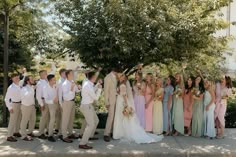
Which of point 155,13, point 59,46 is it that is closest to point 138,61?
point 155,13

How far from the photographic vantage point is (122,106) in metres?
10.1

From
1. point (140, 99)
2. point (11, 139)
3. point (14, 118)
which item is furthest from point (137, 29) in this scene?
point (11, 139)

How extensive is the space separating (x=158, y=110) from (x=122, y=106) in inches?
45.0

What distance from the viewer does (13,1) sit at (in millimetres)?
12047

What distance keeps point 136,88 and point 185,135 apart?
1856 mm

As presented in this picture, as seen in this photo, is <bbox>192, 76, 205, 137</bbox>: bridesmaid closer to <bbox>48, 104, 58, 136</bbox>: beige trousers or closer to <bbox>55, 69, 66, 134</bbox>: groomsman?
<bbox>55, 69, 66, 134</bbox>: groomsman

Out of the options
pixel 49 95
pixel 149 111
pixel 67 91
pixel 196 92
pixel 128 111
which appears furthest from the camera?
pixel 149 111

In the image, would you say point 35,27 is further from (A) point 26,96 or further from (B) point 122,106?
(B) point 122,106

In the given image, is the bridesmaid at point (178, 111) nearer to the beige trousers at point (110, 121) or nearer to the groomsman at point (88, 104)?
the beige trousers at point (110, 121)

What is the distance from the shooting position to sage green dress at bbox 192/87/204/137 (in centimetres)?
1055

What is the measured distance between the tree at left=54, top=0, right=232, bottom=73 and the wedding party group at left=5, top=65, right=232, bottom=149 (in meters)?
1.31

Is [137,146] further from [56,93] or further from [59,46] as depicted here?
[59,46]

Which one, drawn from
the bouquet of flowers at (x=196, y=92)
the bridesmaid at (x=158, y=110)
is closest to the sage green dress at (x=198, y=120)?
the bouquet of flowers at (x=196, y=92)

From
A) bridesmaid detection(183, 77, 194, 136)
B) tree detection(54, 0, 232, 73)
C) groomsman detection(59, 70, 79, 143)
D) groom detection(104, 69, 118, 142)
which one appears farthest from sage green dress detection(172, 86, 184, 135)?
groomsman detection(59, 70, 79, 143)
